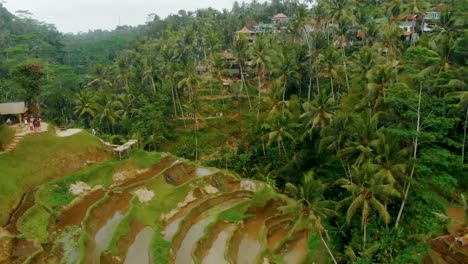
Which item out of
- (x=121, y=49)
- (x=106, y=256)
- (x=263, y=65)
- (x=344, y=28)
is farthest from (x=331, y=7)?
(x=121, y=49)

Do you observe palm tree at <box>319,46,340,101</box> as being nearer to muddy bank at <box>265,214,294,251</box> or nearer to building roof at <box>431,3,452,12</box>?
muddy bank at <box>265,214,294,251</box>

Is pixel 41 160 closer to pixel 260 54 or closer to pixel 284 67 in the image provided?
pixel 260 54

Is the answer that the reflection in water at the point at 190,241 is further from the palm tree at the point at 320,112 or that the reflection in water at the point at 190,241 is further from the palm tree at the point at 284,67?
the palm tree at the point at 284,67

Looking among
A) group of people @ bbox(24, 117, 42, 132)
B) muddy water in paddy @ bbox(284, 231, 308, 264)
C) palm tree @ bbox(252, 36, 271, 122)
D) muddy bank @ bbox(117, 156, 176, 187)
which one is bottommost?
muddy water in paddy @ bbox(284, 231, 308, 264)

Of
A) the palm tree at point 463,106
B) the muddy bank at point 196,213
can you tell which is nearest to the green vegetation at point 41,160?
the muddy bank at point 196,213

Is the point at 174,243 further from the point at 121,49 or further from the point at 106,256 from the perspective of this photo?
the point at 121,49

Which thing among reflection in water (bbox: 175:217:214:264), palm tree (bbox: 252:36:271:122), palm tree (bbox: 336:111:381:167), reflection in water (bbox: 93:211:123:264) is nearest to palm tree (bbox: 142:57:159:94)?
palm tree (bbox: 252:36:271:122)

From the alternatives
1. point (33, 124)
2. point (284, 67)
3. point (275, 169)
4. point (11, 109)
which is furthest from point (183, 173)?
point (11, 109)

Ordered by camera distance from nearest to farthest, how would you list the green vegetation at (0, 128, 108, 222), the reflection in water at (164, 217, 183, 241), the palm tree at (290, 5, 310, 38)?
the reflection in water at (164, 217, 183, 241)
the green vegetation at (0, 128, 108, 222)
the palm tree at (290, 5, 310, 38)
